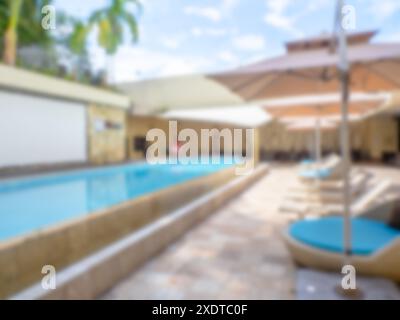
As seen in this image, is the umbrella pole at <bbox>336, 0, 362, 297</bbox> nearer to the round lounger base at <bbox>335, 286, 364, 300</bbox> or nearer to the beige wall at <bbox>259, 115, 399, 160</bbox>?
the round lounger base at <bbox>335, 286, 364, 300</bbox>

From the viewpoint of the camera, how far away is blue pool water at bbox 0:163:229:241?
6391 millimetres

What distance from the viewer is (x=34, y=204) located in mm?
7793

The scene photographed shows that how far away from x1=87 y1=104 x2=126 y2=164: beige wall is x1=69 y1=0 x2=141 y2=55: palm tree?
360 cm

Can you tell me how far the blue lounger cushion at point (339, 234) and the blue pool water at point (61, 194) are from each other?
331cm

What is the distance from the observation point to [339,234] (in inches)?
151

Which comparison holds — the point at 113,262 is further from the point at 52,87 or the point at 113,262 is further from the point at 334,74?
the point at 52,87

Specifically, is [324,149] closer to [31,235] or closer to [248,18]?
[248,18]

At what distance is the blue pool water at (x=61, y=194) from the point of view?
6.39 m

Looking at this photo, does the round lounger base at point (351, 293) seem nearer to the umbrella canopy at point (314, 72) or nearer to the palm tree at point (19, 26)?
the umbrella canopy at point (314, 72)

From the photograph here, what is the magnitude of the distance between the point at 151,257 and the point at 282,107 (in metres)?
4.72

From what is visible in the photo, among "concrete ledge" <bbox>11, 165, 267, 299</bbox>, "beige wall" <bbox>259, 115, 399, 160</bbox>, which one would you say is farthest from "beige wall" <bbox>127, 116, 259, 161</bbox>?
"concrete ledge" <bbox>11, 165, 267, 299</bbox>

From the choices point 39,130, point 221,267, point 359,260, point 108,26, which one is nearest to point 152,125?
point 108,26

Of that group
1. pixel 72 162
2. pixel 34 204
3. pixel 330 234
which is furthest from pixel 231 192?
pixel 72 162

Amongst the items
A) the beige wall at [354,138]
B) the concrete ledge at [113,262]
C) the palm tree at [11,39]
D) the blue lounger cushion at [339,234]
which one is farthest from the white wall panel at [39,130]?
the beige wall at [354,138]
